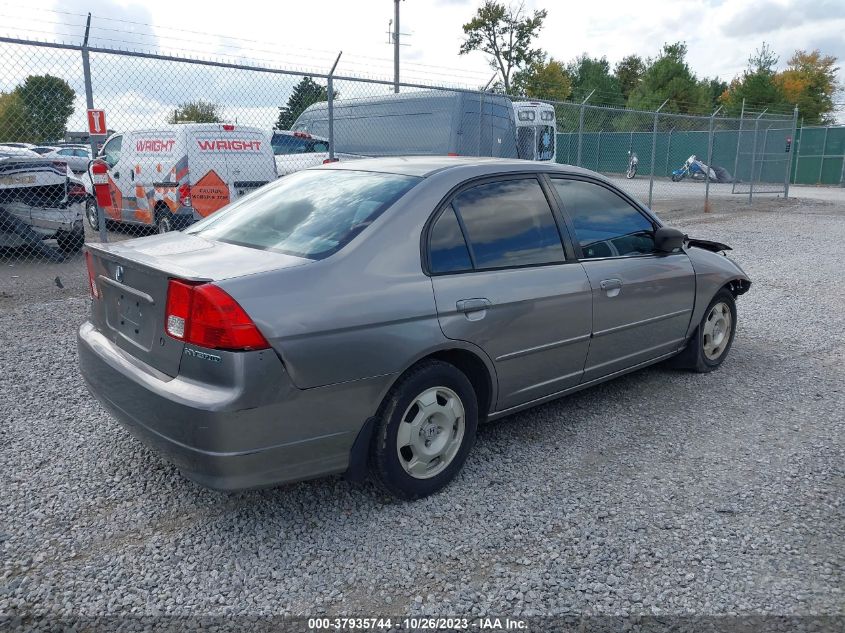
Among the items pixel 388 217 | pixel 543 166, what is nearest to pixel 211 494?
pixel 388 217

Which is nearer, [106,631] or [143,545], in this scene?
[106,631]

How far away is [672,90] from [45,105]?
49.5 m

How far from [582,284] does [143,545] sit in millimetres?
2567

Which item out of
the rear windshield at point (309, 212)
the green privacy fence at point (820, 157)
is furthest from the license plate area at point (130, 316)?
the green privacy fence at point (820, 157)

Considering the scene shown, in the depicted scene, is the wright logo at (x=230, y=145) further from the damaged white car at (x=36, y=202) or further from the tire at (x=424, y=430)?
the tire at (x=424, y=430)

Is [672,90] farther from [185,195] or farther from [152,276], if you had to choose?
[152,276]

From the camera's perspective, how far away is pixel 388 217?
319cm

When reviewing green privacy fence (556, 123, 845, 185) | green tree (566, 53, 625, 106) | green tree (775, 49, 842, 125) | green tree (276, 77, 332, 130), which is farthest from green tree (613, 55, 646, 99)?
green tree (276, 77, 332, 130)

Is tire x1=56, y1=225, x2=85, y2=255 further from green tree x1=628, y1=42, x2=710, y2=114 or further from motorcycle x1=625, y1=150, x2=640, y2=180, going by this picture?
green tree x1=628, y1=42, x2=710, y2=114

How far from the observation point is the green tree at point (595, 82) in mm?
53906

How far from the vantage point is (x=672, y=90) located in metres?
49.1

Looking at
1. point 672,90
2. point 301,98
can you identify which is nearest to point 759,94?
point 672,90

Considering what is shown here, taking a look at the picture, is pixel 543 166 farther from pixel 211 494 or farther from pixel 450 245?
pixel 211 494

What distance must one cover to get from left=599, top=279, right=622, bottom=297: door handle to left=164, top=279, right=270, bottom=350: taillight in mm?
2165
